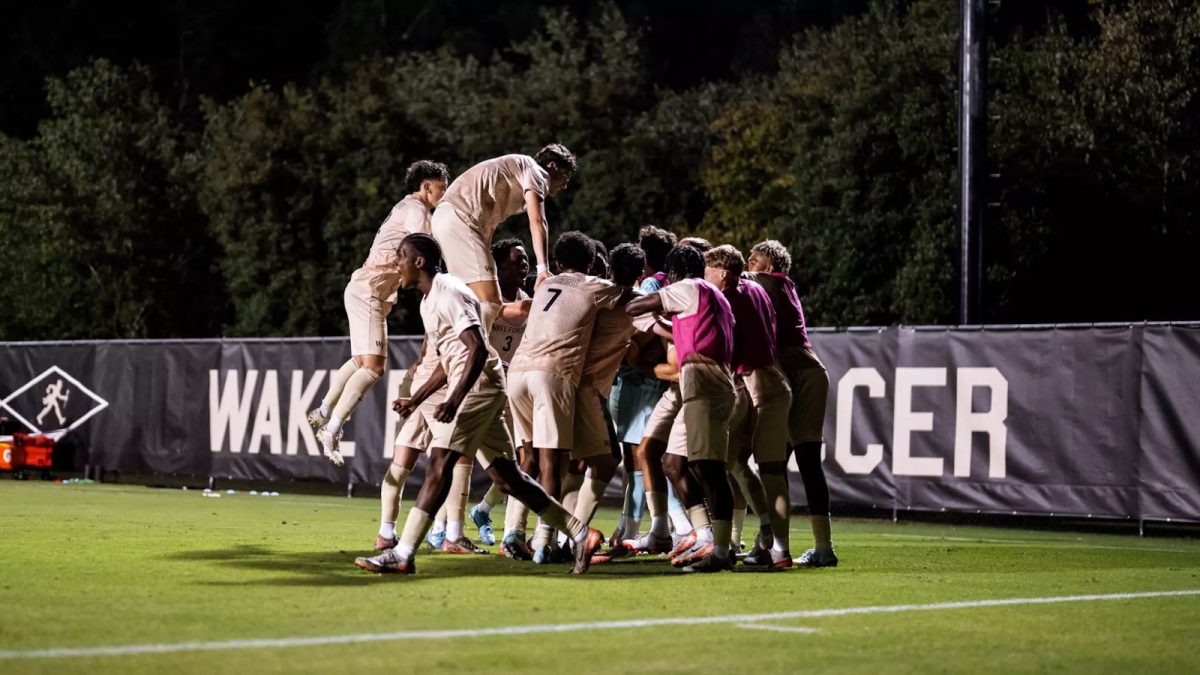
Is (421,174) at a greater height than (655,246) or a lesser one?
greater

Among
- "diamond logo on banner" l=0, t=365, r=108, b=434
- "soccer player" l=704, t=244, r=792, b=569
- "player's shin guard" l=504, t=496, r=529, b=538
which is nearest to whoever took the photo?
"soccer player" l=704, t=244, r=792, b=569

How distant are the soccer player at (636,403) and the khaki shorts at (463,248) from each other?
120 cm

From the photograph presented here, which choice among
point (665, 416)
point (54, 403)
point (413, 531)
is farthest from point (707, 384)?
point (54, 403)

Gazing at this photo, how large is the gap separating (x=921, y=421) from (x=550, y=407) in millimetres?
7901

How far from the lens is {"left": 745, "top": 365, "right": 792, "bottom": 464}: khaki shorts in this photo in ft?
38.9

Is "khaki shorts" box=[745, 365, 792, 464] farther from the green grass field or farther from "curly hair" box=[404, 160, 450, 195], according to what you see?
"curly hair" box=[404, 160, 450, 195]

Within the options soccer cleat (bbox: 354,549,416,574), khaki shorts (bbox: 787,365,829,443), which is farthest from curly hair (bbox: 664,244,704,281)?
soccer cleat (bbox: 354,549,416,574)

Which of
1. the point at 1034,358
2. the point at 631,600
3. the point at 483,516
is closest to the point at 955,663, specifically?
the point at 631,600

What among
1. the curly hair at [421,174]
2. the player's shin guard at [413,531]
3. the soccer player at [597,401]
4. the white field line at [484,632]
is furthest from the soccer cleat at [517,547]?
the white field line at [484,632]

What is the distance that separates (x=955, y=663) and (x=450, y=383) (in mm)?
4063

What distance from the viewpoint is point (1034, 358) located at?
17.8 m

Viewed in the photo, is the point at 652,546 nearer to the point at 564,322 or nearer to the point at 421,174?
the point at 564,322

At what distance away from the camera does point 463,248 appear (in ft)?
40.7

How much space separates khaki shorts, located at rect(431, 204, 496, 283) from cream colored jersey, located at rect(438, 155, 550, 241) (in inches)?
2.5
